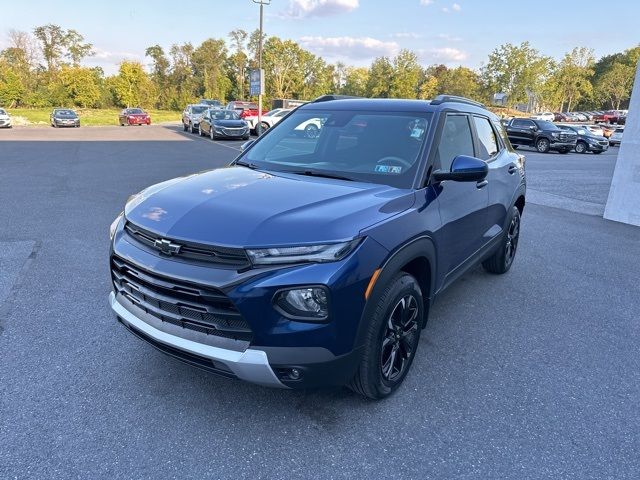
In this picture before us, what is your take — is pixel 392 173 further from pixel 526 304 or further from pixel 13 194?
pixel 13 194

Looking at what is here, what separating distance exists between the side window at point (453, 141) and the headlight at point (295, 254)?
4.49 feet

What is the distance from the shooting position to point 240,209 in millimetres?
2578

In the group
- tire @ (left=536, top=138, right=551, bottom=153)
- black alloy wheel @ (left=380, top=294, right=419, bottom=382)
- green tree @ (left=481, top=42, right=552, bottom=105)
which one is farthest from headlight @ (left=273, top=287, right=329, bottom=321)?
green tree @ (left=481, top=42, right=552, bottom=105)

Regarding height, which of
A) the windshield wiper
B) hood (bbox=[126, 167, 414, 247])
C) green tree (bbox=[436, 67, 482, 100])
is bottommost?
hood (bbox=[126, 167, 414, 247])

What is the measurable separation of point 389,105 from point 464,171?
0.99m

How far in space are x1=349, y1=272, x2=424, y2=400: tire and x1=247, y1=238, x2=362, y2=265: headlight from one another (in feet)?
1.32

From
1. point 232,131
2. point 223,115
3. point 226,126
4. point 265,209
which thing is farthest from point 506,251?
point 223,115

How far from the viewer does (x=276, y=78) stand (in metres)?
76.4

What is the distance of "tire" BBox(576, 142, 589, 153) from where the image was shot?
80.7 ft

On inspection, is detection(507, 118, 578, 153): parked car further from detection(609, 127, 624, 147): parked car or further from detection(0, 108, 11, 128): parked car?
detection(0, 108, 11, 128): parked car

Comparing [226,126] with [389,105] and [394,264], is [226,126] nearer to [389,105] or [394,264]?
[389,105]

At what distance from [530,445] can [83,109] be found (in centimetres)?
7089

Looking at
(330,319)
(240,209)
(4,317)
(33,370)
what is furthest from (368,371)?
(4,317)

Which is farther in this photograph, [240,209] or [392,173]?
[392,173]
